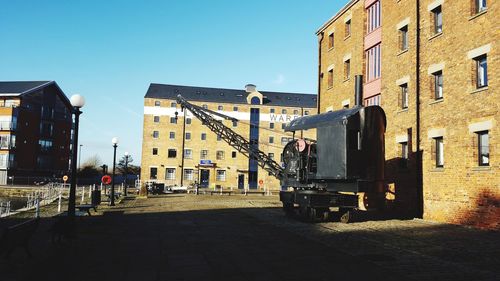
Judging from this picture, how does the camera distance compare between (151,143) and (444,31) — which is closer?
(444,31)

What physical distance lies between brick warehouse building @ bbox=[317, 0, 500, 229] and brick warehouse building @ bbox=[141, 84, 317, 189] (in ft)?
135

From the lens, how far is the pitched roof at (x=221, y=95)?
68094 mm

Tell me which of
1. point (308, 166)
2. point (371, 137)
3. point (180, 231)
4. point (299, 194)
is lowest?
point (180, 231)

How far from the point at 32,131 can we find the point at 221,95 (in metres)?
28.6

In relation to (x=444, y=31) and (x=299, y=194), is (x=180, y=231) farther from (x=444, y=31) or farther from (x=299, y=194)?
(x=444, y=31)

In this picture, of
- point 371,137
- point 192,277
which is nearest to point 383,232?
point 371,137

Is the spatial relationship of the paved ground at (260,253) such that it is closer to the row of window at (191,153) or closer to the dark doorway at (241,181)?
the row of window at (191,153)

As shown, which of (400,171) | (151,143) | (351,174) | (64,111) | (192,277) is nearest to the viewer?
(192,277)

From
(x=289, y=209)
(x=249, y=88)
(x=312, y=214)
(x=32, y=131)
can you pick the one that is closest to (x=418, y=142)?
(x=312, y=214)

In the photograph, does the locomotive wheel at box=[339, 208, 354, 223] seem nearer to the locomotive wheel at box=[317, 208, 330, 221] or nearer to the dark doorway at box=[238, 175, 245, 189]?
the locomotive wheel at box=[317, 208, 330, 221]

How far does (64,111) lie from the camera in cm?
7200

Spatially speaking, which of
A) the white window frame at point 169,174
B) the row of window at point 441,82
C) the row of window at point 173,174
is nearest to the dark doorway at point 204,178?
the row of window at point 173,174

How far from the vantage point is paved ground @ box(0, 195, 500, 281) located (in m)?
7.73

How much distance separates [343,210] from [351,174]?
2.02 m
